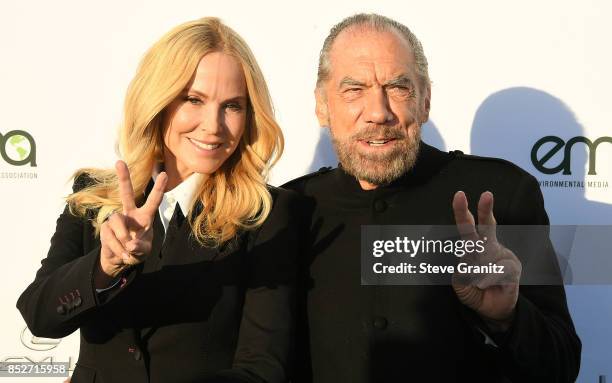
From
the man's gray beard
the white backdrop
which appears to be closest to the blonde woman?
the man's gray beard

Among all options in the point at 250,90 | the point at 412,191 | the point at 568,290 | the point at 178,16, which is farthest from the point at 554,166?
the point at 178,16

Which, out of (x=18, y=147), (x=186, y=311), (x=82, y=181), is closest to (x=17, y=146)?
(x=18, y=147)

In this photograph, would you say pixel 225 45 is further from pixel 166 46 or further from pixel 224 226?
pixel 224 226

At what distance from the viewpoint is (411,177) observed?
2.11 metres

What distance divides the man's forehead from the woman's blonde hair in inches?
10.5

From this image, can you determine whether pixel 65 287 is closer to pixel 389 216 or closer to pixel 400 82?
pixel 389 216

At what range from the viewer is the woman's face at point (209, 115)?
1950 millimetres

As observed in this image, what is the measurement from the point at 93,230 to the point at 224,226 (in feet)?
1.25

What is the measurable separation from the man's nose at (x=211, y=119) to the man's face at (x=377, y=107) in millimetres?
370

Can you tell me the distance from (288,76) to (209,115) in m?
0.96

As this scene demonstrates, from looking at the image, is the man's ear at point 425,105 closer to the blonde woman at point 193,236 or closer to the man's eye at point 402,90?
the man's eye at point 402,90

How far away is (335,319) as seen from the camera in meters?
2.01

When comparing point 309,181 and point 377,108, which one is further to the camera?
point 309,181

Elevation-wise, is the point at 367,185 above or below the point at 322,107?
below
